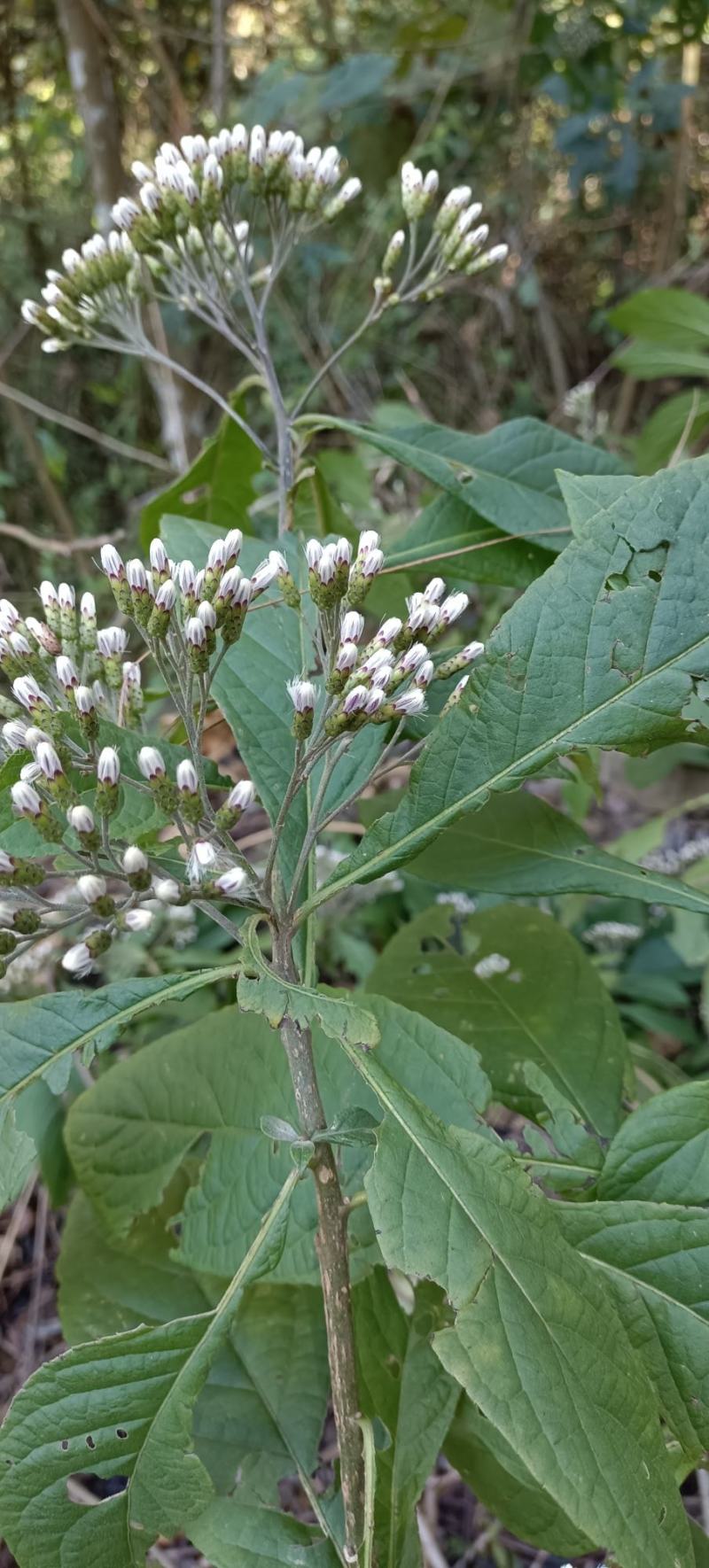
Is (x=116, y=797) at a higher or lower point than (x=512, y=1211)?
higher

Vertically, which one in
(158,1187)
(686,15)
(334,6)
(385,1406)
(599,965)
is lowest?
(599,965)

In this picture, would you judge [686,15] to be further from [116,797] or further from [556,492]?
[116,797]

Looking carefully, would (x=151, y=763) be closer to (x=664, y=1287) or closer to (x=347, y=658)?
(x=347, y=658)

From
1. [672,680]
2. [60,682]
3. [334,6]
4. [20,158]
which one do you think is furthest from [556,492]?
[334,6]

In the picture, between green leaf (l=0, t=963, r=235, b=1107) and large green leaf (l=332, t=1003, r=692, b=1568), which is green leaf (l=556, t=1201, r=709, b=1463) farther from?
green leaf (l=0, t=963, r=235, b=1107)

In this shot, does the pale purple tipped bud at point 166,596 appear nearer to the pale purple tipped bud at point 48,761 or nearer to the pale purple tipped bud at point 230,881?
the pale purple tipped bud at point 48,761

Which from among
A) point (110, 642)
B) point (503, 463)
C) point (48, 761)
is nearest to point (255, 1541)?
point (48, 761)
